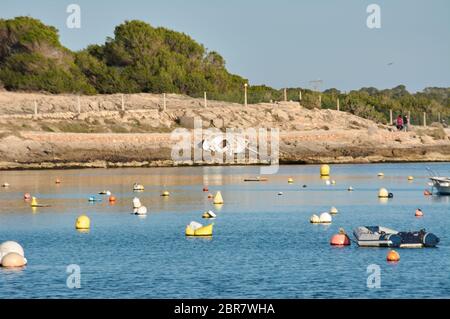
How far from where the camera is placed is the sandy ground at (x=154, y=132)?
90250 millimetres

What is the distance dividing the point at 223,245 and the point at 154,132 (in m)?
62.4

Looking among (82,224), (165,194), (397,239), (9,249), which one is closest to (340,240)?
(397,239)

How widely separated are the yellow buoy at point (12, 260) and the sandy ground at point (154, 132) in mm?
57649

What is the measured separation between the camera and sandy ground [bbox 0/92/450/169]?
90.2 meters

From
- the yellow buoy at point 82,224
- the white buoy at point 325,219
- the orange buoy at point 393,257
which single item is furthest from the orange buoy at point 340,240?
the yellow buoy at point 82,224

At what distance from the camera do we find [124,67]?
404 feet

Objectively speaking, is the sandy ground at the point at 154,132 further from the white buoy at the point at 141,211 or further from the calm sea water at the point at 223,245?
the white buoy at the point at 141,211

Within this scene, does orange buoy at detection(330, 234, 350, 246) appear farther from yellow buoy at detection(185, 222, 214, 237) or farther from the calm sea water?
yellow buoy at detection(185, 222, 214, 237)

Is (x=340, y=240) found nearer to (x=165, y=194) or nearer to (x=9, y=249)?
(x=9, y=249)

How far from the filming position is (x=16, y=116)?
96.0 meters

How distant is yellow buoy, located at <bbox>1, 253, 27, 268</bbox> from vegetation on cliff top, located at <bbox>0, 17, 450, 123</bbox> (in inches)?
3217

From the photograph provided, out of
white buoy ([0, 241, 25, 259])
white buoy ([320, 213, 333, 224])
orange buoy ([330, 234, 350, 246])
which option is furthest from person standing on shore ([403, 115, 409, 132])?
white buoy ([0, 241, 25, 259])

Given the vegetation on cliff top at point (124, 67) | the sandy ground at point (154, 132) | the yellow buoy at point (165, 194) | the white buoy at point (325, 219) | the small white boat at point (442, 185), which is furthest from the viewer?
the vegetation on cliff top at point (124, 67)
